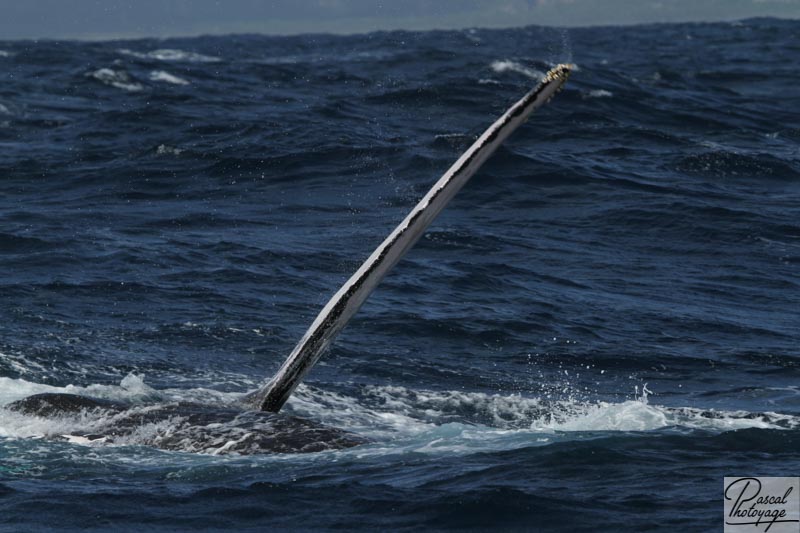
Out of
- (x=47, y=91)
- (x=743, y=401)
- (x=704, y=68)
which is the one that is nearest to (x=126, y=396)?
(x=743, y=401)

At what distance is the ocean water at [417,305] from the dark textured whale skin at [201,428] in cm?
16

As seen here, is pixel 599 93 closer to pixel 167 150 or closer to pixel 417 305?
pixel 167 150

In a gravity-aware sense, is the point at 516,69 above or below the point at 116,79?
below

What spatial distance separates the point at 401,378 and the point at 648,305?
16.6 feet

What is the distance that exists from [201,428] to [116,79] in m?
42.6

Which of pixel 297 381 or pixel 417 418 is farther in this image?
pixel 417 418

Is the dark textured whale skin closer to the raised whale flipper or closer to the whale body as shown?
the whale body

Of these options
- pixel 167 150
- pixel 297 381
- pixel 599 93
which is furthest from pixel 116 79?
pixel 297 381

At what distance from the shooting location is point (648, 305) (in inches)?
725

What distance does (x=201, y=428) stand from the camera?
1117cm

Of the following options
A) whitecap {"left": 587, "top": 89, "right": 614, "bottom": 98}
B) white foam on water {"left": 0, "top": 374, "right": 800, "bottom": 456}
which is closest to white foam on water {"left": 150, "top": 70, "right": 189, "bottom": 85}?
whitecap {"left": 587, "top": 89, "right": 614, "bottom": 98}

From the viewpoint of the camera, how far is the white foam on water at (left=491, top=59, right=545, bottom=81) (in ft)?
167

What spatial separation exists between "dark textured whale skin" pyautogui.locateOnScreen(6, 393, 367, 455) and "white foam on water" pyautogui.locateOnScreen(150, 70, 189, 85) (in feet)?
136

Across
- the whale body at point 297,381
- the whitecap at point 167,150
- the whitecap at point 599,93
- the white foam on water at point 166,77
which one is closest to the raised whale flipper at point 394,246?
the whale body at point 297,381
